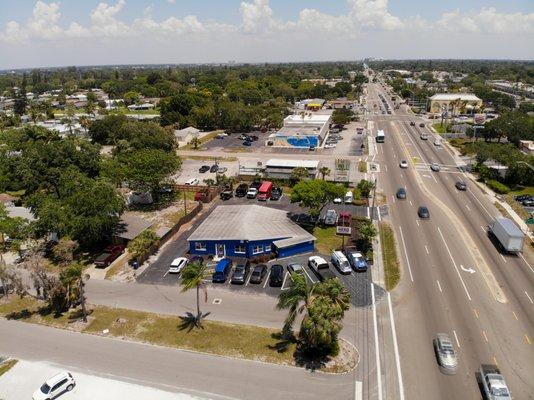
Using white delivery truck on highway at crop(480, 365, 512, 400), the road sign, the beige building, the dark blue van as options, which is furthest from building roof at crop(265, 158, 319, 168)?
the beige building

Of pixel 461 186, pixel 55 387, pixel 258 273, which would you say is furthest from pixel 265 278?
pixel 461 186

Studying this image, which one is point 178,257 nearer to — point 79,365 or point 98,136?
point 79,365

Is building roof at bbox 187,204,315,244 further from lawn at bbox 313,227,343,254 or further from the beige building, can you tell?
the beige building

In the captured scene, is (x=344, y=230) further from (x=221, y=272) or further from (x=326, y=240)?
(x=221, y=272)

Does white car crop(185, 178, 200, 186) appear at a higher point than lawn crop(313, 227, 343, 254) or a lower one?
higher

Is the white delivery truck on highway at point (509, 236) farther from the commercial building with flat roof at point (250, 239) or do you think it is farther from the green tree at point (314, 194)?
the commercial building with flat roof at point (250, 239)
